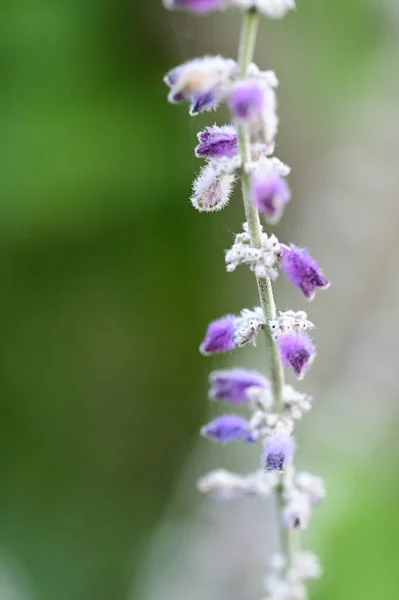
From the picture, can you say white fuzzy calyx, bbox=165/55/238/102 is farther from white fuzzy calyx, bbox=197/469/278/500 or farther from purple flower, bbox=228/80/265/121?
white fuzzy calyx, bbox=197/469/278/500

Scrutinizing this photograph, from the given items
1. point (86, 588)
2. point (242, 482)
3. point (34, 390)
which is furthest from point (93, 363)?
point (242, 482)

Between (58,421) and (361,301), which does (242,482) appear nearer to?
(58,421)

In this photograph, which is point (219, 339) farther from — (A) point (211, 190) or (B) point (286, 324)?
(A) point (211, 190)

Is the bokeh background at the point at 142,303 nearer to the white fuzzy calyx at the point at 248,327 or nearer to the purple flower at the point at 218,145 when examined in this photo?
the white fuzzy calyx at the point at 248,327

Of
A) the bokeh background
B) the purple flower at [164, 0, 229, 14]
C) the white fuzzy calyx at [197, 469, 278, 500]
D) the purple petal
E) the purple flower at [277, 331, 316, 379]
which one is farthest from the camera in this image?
the bokeh background

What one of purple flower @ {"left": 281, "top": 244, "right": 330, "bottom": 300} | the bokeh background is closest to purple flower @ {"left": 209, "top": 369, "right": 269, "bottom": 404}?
purple flower @ {"left": 281, "top": 244, "right": 330, "bottom": 300}

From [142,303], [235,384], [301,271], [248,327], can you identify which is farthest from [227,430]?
[142,303]

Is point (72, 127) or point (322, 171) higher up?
point (322, 171)
